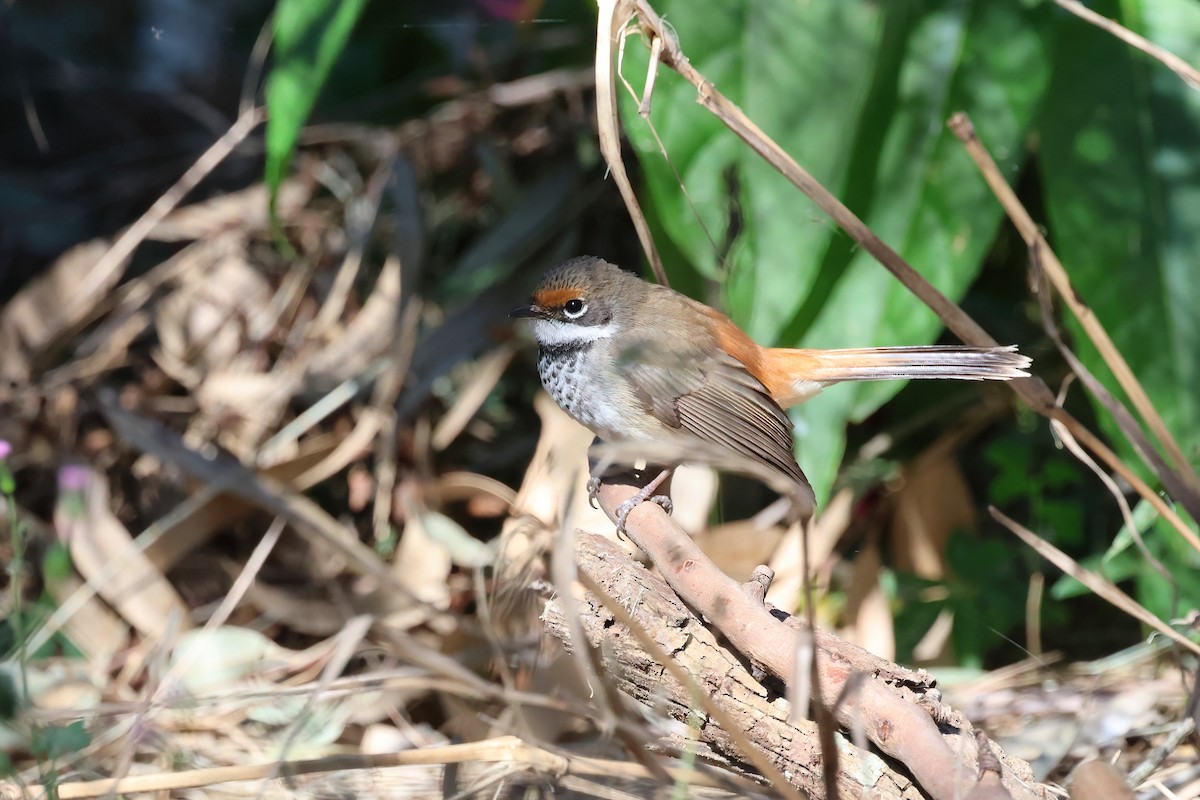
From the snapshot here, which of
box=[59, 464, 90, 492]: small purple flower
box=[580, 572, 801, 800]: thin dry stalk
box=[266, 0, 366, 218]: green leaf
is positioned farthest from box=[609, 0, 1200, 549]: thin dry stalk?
box=[59, 464, 90, 492]: small purple flower

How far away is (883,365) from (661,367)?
59 cm

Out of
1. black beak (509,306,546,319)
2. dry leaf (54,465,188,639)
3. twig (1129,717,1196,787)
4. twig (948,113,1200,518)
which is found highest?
twig (948,113,1200,518)

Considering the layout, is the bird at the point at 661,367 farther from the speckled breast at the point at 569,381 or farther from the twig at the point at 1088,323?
the twig at the point at 1088,323

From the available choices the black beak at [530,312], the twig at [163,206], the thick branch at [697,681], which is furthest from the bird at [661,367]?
the twig at [163,206]

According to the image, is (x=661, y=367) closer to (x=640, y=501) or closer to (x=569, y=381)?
(x=569, y=381)

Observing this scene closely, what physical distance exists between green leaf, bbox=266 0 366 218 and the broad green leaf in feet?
6.51

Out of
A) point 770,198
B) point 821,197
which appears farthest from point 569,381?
point 821,197

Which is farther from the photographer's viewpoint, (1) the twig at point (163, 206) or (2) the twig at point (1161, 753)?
(1) the twig at point (163, 206)

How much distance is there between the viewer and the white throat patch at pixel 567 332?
10.8ft

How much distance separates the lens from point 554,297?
326cm

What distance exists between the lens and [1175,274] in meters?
3.15

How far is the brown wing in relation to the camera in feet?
10.2

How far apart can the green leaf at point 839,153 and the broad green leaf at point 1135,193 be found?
0.54ft

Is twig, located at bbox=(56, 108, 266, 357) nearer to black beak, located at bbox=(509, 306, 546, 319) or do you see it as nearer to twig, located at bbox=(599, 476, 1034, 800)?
black beak, located at bbox=(509, 306, 546, 319)
